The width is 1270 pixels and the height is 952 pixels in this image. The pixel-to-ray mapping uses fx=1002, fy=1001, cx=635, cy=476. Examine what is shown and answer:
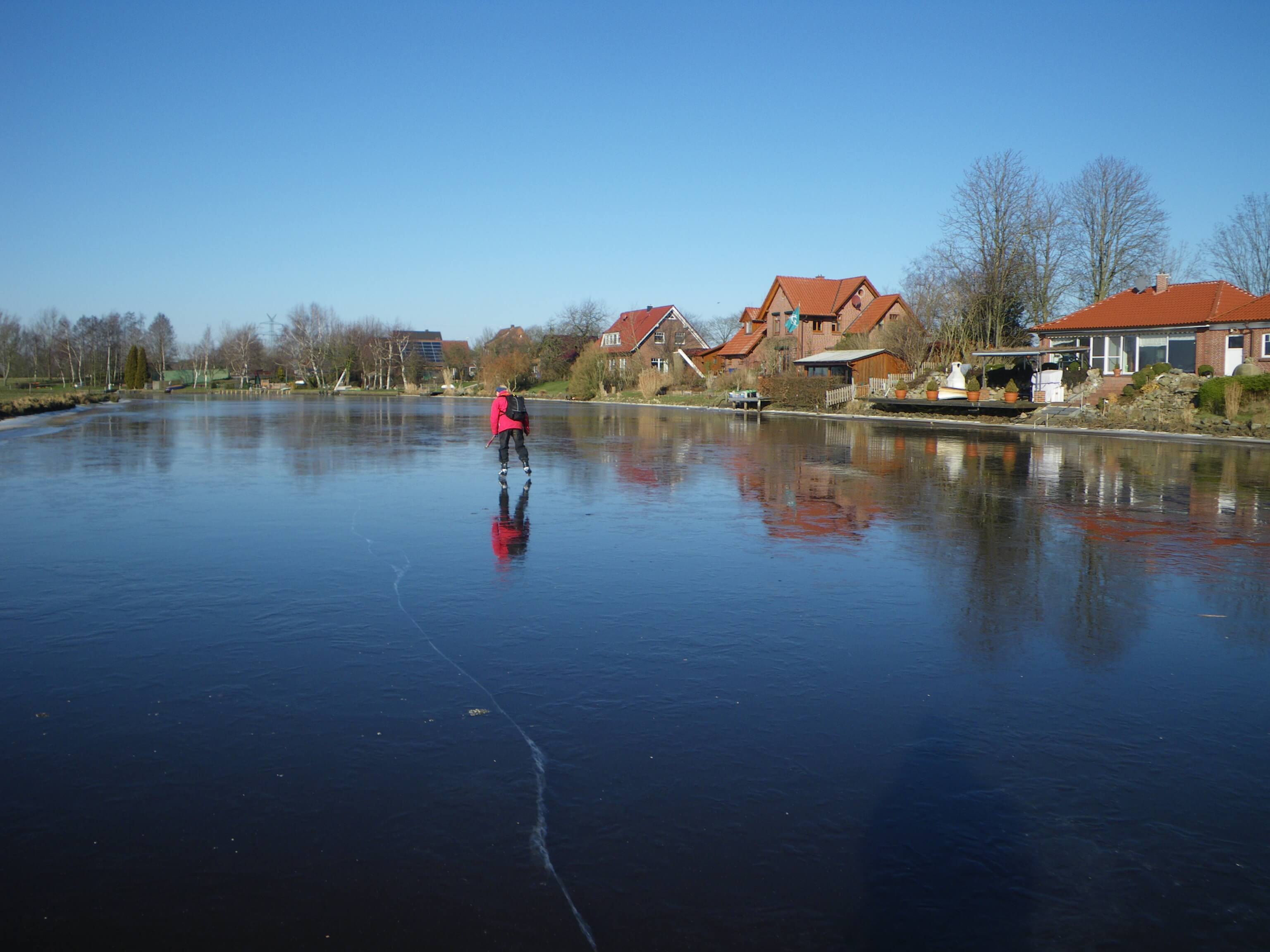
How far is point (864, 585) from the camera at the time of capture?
30.4 ft

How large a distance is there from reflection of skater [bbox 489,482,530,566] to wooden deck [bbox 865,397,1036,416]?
3189cm

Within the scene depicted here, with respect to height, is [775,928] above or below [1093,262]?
below

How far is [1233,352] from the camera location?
41000 mm

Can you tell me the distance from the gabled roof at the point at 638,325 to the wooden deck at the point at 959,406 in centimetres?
4820

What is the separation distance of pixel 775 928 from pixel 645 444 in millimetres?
24624

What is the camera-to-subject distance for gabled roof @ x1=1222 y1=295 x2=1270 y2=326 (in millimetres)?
39312

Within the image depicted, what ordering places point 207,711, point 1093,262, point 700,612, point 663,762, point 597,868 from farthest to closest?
1. point 1093,262
2. point 700,612
3. point 207,711
4. point 663,762
5. point 597,868

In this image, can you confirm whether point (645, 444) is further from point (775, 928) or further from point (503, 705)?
point (775, 928)

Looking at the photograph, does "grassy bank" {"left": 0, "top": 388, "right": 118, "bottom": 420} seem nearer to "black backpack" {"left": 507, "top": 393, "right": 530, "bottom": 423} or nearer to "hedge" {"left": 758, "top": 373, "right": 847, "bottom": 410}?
"black backpack" {"left": 507, "top": 393, "right": 530, "bottom": 423}

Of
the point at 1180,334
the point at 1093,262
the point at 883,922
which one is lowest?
the point at 883,922

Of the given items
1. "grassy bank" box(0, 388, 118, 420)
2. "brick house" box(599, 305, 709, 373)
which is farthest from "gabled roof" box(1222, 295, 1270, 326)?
"brick house" box(599, 305, 709, 373)

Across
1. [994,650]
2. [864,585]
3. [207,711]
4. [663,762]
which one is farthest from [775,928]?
[864,585]

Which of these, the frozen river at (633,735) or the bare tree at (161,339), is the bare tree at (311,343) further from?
the frozen river at (633,735)

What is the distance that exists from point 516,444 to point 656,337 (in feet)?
265
